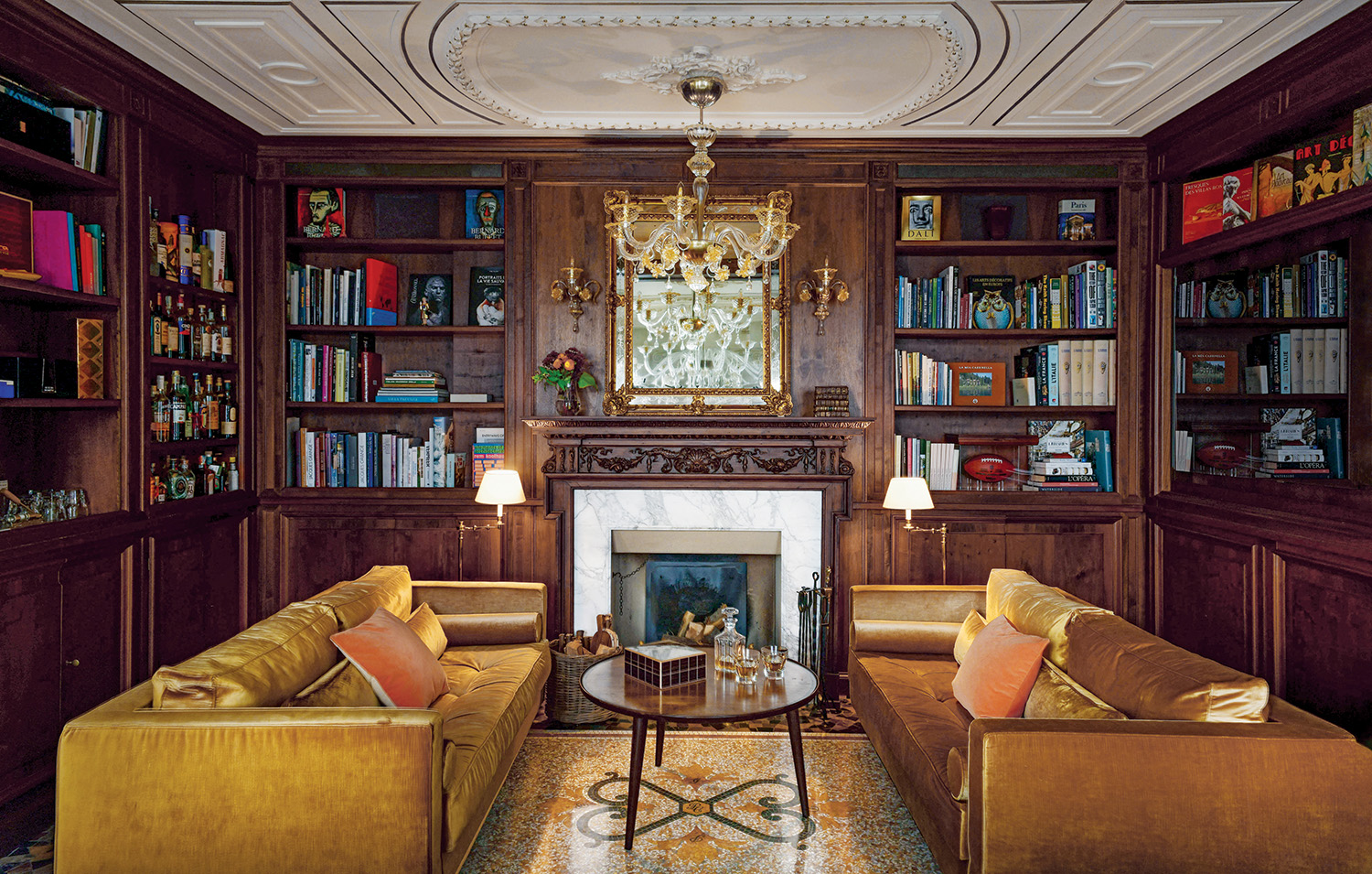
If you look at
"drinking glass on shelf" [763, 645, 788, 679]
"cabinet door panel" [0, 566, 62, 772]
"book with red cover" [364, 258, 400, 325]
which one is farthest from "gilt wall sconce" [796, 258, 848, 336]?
"cabinet door panel" [0, 566, 62, 772]

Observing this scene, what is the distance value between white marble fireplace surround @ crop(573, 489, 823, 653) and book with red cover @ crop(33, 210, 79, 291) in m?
2.44

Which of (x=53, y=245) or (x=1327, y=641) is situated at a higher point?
(x=53, y=245)

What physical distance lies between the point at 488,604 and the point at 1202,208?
3.94m

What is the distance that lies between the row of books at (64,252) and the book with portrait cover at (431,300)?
1.55 metres

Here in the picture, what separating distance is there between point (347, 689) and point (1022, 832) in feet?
6.54

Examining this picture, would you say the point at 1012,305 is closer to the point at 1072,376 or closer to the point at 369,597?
the point at 1072,376

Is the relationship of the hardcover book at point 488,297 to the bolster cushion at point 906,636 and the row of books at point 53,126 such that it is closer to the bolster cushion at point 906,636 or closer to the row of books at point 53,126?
the row of books at point 53,126

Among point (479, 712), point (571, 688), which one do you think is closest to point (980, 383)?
point (571, 688)

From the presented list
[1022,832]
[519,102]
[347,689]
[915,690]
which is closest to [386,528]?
[347,689]

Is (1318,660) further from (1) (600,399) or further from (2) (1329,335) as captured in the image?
(1) (600,399)

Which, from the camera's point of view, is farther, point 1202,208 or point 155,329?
point 1202,208

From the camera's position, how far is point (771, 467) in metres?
4.31

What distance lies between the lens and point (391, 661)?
2.74 metres

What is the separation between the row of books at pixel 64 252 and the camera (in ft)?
10.4
